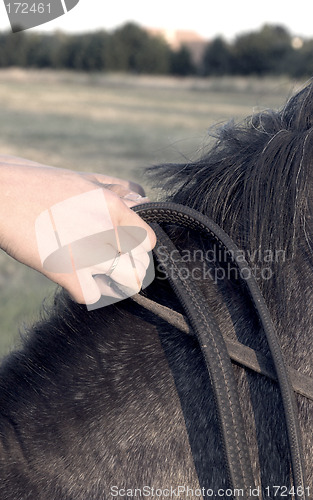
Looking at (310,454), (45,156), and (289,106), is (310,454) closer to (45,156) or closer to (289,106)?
(289,106)

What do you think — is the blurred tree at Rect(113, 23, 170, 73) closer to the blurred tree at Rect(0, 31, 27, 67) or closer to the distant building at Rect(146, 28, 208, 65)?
the distant building at Rect(146, 28, 208, 65)

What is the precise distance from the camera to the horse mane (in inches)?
44.9

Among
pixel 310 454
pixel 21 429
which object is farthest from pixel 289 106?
pixel 21 429

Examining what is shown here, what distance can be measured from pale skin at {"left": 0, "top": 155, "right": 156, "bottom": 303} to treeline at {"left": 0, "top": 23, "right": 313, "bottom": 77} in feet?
194

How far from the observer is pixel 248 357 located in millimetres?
1064

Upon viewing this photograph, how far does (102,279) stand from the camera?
47.6 inches

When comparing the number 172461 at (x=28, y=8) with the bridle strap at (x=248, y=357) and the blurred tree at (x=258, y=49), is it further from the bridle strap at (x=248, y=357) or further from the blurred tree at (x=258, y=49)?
the blurred tree at (x=258, y=49)

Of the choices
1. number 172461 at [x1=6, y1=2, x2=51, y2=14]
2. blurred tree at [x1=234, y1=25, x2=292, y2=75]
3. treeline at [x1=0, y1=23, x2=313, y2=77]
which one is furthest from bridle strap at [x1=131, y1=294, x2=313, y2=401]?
treeline at [x1=0, y1=23, x2=313, y2=77]

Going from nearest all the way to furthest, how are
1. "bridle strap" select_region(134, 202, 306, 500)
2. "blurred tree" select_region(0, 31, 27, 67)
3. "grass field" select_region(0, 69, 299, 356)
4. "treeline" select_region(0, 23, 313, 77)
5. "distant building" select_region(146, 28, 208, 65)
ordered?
"bridle strap" select_region(134, 202, 306, 500) < "grass field" select_region(0, 69, 299, 356) < "treeline" select_region(0, 23, 313, 77) < "blurred tree" select_region(0, 31, 27, 67) < "distant building" select_region(146, 28, 208, 65)

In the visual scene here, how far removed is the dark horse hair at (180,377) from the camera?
109 centimetres

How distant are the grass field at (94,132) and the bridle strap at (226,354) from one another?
18.1 inches

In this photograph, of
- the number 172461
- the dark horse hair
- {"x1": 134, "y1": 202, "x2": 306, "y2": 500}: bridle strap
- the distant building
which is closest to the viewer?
{"x1": 134, "y1": 202, "x2": 306, "y2": 500}: bridle strap

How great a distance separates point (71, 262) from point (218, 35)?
227 feet

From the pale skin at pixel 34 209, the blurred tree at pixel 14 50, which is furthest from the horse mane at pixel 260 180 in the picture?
the blurred tree at pixel 14 50
